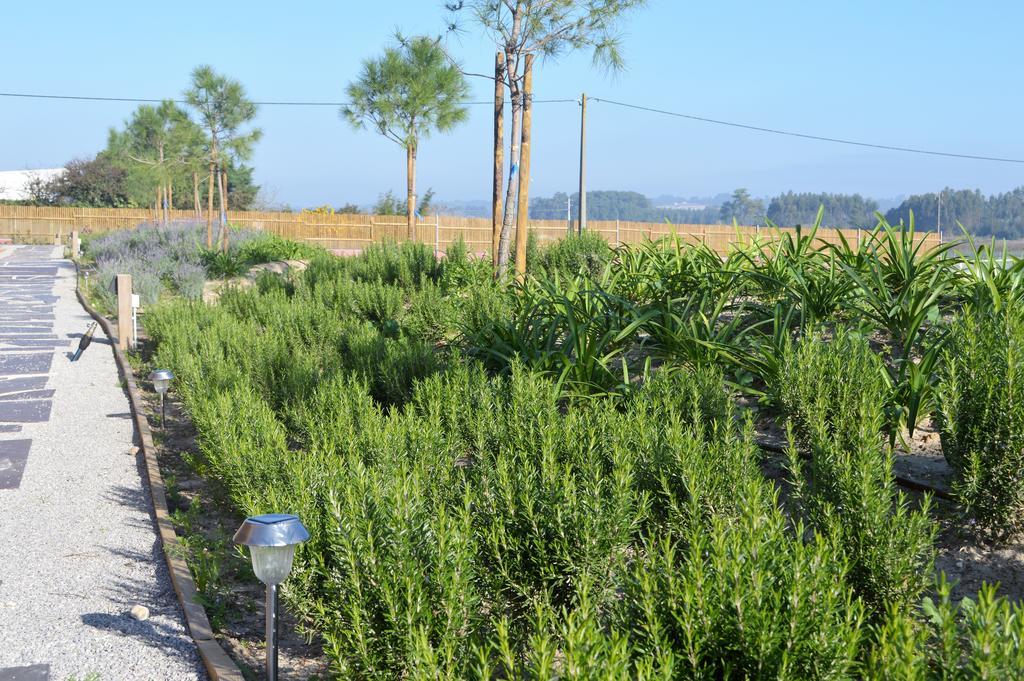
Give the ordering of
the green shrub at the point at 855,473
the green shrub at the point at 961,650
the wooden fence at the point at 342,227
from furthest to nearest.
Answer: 1. the wooden fence at the point at 342,227
2. the green shrub at the point at 855,473
3. the green shrub at the point at 961,650

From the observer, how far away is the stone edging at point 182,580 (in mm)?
3518

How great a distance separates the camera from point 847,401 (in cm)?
413

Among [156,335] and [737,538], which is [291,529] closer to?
[737,538]

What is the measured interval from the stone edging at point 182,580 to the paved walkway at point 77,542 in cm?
6

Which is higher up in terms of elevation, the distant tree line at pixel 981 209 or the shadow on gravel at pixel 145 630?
the distant tree line at pixel 981 209

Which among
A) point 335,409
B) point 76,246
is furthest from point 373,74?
point 335,409

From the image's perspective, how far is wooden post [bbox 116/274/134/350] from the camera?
11661 millimetres

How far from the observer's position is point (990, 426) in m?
3.54

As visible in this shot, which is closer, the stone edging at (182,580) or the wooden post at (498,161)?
the stone edging at (182,580)

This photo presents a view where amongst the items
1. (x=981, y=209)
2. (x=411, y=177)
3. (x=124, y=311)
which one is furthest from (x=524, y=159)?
(x=981, y=209)

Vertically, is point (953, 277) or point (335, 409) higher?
point (953, 277)

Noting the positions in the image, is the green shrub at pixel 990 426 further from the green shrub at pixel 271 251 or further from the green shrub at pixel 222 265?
the green shrub at pixel 271 251

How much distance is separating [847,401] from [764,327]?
2.20 meters

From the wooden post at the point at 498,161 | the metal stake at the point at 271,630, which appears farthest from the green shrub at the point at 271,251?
the metal stake at the point at 271,630
